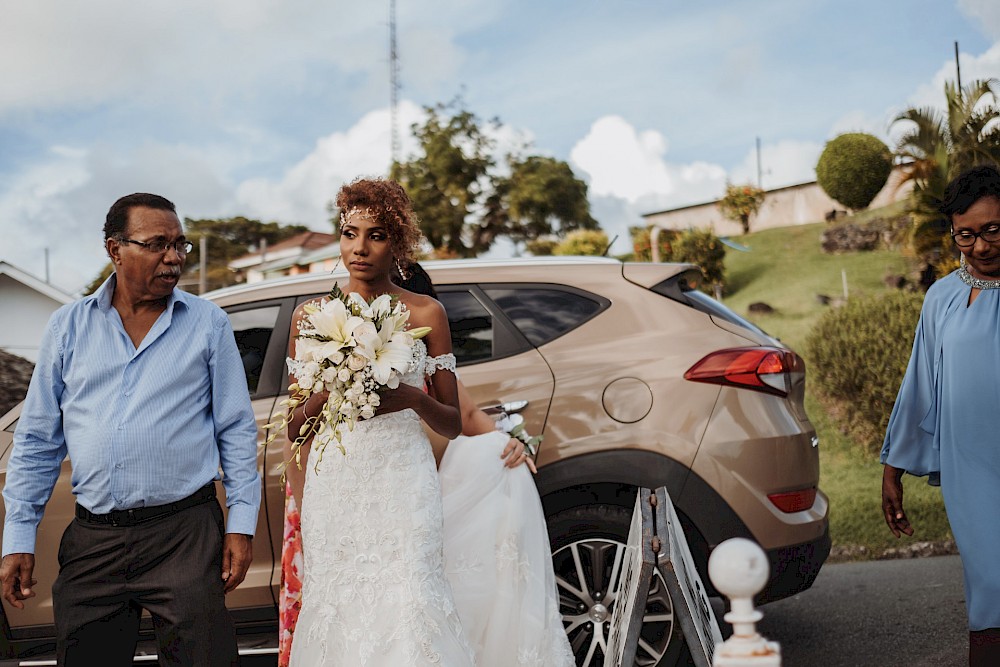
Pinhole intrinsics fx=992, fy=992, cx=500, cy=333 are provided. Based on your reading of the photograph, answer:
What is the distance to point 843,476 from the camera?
1064 centimetres

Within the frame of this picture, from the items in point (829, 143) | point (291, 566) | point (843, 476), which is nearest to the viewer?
point (291, 566)

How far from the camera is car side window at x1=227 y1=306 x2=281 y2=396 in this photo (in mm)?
4961

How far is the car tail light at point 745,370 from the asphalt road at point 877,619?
5.62 ft

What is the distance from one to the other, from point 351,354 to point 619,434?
180 centimetres

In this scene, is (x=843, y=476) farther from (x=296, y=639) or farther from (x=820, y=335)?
(x=296, y=639)

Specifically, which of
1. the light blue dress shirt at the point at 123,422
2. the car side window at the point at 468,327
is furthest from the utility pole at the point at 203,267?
the light blue dress shirt at the point at 123,422

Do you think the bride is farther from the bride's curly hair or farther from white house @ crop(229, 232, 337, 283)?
white house @ crop(229, 232, 337, 283)

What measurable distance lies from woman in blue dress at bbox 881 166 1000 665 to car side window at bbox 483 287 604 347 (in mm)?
1632

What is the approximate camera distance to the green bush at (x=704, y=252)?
83.3 ft

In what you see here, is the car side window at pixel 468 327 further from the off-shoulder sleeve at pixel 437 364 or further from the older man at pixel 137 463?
the older man at pixel 137 463

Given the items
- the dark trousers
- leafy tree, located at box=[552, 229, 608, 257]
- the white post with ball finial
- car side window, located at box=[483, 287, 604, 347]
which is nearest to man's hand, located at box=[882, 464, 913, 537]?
car side window, located at box=[483, 287, 604, 347]

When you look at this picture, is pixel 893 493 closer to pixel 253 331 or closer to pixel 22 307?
pixel 253 331

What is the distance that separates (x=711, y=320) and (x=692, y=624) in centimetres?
209

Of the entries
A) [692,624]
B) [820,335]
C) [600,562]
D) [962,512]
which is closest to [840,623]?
[600,562]
